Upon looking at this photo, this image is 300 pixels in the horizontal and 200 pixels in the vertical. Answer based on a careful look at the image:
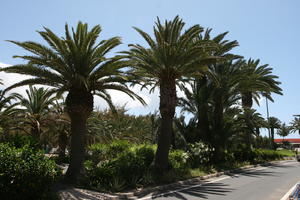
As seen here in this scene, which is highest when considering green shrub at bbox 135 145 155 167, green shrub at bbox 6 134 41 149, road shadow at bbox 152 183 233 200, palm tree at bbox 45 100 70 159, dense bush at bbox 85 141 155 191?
palm tree at bbox 45 100 70 159

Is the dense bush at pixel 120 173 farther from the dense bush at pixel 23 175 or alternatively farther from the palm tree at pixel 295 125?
the palm tree at pixel 295 125

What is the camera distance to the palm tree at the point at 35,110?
19.5 meters

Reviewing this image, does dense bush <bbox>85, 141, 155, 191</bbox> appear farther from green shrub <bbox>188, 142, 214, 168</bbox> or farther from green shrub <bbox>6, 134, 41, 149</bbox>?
green shrub <bbox>188, 142, 214, 168</bbox>

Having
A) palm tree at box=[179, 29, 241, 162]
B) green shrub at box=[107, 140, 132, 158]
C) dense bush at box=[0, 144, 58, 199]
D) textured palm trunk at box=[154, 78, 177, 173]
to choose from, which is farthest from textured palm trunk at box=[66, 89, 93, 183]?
palm tree at box=[179, 29, 241, 162]

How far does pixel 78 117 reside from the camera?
42.0 ft

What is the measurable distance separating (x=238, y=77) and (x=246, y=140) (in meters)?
10.7

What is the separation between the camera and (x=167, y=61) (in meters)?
15.7

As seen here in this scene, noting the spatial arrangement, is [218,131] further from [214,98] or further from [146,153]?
[146,153]

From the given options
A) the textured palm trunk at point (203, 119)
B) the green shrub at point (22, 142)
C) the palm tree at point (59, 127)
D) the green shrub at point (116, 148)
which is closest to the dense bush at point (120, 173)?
the green shrub at point (22, 142)

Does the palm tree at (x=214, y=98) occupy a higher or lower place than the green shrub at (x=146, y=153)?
higher

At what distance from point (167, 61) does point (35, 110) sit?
1163 cm

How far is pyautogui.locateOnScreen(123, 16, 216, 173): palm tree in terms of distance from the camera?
15469 millimetres

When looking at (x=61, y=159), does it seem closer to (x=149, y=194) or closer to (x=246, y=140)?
(x=149, y=194)

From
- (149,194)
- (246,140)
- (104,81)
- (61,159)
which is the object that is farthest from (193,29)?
(246,140)
